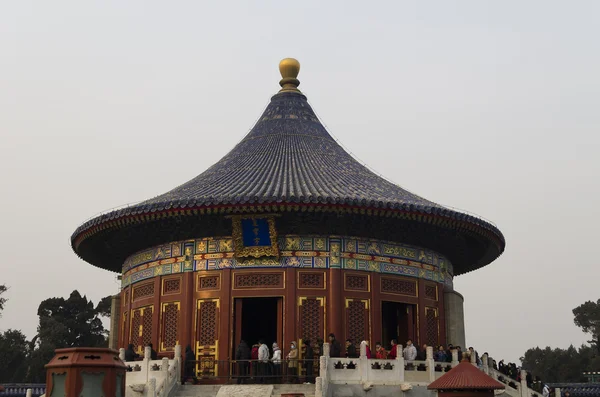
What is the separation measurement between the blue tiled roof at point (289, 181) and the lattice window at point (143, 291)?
184cm

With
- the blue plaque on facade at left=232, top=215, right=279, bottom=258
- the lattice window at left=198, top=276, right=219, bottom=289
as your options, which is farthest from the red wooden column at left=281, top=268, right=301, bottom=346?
the lattice window at left=198, top=276, right=219, bottom=289

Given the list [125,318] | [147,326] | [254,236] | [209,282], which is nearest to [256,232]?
[254,236]

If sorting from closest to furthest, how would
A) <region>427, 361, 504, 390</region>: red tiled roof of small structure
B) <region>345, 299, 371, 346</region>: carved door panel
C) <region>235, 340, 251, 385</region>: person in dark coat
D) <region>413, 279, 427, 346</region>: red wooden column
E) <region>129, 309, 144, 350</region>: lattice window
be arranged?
<region>427, 361, 504, 390</region>: red tiled roof of small structure < <region>235, 340, 251, 385</region>: person in dark coat < <region>345, 299, 371, 346</region>: carved door panel < <region>413, 279, 427, 346</region>: red wooden column < <region>129, 309, 144, 350</region>: lattice window

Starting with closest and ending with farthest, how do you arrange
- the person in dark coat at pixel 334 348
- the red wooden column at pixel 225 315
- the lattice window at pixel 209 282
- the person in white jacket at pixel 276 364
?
1. the person in dark coat at pixel 334 348
2. the person in white jacket at pixel 276 364
3. the red wooden column at pixel 225 315
4. the lattice window at pixel 209 282

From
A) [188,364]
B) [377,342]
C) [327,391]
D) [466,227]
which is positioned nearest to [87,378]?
[327,391]

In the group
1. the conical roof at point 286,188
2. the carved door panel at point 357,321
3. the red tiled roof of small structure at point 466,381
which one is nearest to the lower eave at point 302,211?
the conical roof at point 286,188

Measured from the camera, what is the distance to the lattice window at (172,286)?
26375 mm

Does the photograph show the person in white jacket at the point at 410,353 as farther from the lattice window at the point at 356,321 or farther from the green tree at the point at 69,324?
the green tree at the point at 69,324

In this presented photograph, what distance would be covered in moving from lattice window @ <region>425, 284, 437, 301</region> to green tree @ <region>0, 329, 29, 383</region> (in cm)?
3148

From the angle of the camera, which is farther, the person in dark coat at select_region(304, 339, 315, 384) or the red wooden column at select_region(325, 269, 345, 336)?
the red wooden column at select_region(325, 269, 345, 336)

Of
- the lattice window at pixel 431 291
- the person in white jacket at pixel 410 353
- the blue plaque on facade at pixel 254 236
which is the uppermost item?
the blue plaque on facade at pixel 254 236

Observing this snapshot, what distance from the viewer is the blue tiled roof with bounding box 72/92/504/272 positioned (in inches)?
973

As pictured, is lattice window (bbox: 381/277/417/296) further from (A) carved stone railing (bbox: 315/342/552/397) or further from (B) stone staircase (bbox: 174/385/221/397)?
(B) stone staircase (bbox: 174/385/221/397)

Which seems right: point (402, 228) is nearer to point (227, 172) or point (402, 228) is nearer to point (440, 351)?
point (440, 351)
